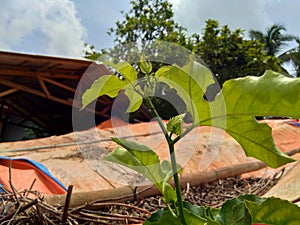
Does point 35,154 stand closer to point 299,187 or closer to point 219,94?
point 299,187

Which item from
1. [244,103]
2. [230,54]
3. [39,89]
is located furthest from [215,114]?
[230,54]

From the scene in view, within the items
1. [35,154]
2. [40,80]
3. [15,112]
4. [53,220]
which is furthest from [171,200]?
[15,112]

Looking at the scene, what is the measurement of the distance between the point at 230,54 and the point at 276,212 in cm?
1083

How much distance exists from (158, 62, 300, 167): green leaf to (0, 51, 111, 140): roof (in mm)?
3689

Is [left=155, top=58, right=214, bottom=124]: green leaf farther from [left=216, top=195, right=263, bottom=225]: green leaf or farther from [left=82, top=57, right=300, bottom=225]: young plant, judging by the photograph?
[left=216, top=195, right=263, bottom=225]: green leaf

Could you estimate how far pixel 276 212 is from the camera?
46cm

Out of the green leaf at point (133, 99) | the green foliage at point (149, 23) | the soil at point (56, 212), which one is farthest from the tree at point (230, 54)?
the green leaf at point (133, 99)

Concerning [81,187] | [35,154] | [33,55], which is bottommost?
[81,187]

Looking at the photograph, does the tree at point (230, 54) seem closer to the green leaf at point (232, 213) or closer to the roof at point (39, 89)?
the roof at point (39, 89)

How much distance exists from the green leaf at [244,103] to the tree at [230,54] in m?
10.4

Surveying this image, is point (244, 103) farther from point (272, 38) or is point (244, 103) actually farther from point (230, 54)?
point (272, 38)

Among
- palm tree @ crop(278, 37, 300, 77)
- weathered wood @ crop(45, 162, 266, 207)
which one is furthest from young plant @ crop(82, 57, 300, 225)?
palm tree @ crop(278, 37, 300, 77)

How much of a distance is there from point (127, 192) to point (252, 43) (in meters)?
9.87

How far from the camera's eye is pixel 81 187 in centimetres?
290
